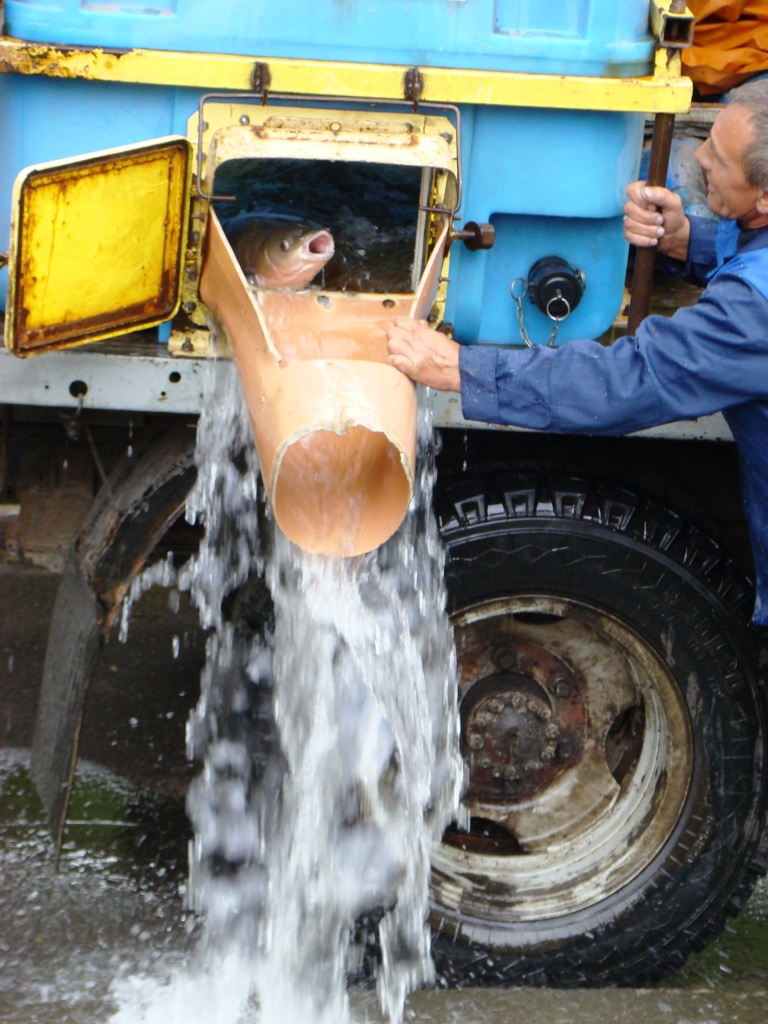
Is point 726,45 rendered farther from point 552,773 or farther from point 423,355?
point 552,773

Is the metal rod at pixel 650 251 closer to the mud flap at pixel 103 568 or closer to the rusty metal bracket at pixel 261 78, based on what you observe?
the rusty metal bracket at pixel 261 78

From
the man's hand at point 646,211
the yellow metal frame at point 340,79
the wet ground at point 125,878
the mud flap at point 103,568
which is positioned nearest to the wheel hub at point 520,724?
the wet ground at point 125,878

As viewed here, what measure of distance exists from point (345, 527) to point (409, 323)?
390 millimetres

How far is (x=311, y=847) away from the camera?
2.79m

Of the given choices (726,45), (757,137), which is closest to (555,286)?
(757,137)

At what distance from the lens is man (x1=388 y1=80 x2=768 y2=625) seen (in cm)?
228

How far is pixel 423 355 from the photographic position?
2275mm

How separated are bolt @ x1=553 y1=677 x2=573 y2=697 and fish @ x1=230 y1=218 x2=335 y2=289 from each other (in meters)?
1.13

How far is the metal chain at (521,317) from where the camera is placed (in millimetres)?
2502

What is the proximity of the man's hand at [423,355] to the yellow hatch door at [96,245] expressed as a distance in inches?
16.9

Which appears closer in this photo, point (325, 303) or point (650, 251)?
point (325, 303)

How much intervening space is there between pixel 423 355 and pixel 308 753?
0.94m

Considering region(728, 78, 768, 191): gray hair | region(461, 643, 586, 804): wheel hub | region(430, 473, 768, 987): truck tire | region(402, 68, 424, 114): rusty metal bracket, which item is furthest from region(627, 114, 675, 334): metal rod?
region(461, 643, 586, 804): wheel hub

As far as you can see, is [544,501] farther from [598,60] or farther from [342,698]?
[598,60]
